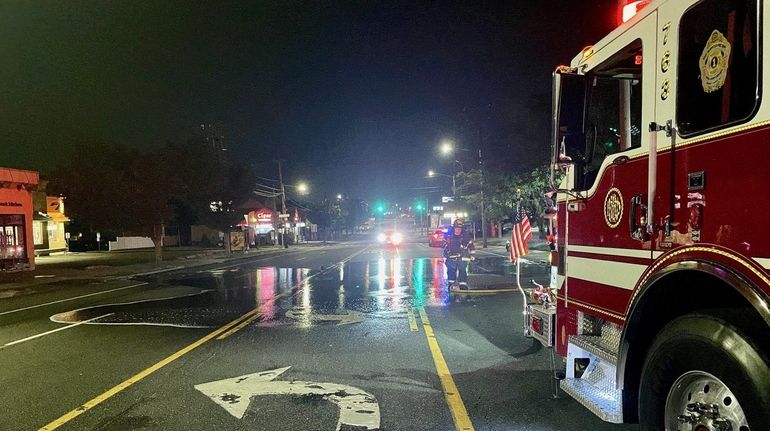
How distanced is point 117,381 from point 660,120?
6.17m

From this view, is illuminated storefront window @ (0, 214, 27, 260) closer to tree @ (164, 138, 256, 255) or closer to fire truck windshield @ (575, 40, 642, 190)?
tree @ (164, 138, 256, 255)

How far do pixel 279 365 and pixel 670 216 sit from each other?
5132 mm

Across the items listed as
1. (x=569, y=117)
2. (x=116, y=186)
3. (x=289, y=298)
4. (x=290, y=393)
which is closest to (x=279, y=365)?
(x=290, y=393)

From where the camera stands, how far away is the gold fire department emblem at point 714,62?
2832 millimetres

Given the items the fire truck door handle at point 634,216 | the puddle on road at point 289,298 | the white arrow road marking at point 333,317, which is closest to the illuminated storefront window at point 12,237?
the puddle on road at point 289,298

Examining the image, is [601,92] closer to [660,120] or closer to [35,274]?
[660,120]

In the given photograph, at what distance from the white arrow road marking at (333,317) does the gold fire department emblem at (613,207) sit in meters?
6.66

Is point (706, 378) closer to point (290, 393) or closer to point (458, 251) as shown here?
point (290, 393)

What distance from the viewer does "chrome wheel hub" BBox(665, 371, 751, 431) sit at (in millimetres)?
2598

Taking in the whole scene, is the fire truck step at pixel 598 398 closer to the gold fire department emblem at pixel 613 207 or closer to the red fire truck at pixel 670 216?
the red fire truck at pixel 670 216

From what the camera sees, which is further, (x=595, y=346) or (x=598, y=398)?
(x=595, y=346)

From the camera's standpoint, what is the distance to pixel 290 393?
18.7ft

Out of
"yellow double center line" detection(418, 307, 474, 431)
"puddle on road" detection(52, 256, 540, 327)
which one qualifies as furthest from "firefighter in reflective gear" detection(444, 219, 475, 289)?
"yellow double center line" detection(418, 307, 474, 431)

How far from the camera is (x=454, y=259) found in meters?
14.4
